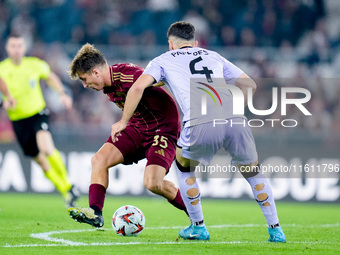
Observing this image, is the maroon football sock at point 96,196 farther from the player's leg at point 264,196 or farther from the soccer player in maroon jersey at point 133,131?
the player's leg at point 264,196

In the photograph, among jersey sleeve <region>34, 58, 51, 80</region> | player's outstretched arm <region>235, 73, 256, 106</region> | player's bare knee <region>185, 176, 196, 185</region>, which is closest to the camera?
player's outstretched arm <region>235, 73, 256, 106</region>

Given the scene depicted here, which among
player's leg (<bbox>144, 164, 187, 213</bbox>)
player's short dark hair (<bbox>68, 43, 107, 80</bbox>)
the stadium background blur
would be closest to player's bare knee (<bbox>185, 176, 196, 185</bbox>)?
player's leg (<bbox>144, 164, 187, 213</bbox>)

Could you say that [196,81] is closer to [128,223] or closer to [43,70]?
[128,223]

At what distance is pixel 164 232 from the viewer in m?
7.19

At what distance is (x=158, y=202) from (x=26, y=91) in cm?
388

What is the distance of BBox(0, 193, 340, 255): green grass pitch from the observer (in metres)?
5.60

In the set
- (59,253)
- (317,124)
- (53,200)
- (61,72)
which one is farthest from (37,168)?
(59,253)

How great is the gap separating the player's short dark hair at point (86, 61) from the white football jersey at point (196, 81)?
72 centimetres

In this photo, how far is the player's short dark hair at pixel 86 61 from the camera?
6.45m

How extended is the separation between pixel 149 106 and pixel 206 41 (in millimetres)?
9238

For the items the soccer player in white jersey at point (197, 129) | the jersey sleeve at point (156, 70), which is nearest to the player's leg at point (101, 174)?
the soccer player in white jersey at point (197, 129)

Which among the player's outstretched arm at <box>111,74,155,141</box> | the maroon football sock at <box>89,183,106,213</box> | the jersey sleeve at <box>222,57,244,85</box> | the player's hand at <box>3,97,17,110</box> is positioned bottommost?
the maroon football sock at <box>89,183,106,213</box>

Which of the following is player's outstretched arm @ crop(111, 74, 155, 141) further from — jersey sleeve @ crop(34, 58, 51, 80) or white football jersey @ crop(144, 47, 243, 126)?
jersey sleeve @ crop(34, 58, 51, 80)

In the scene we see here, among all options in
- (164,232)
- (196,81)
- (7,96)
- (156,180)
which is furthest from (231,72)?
(7,96)
